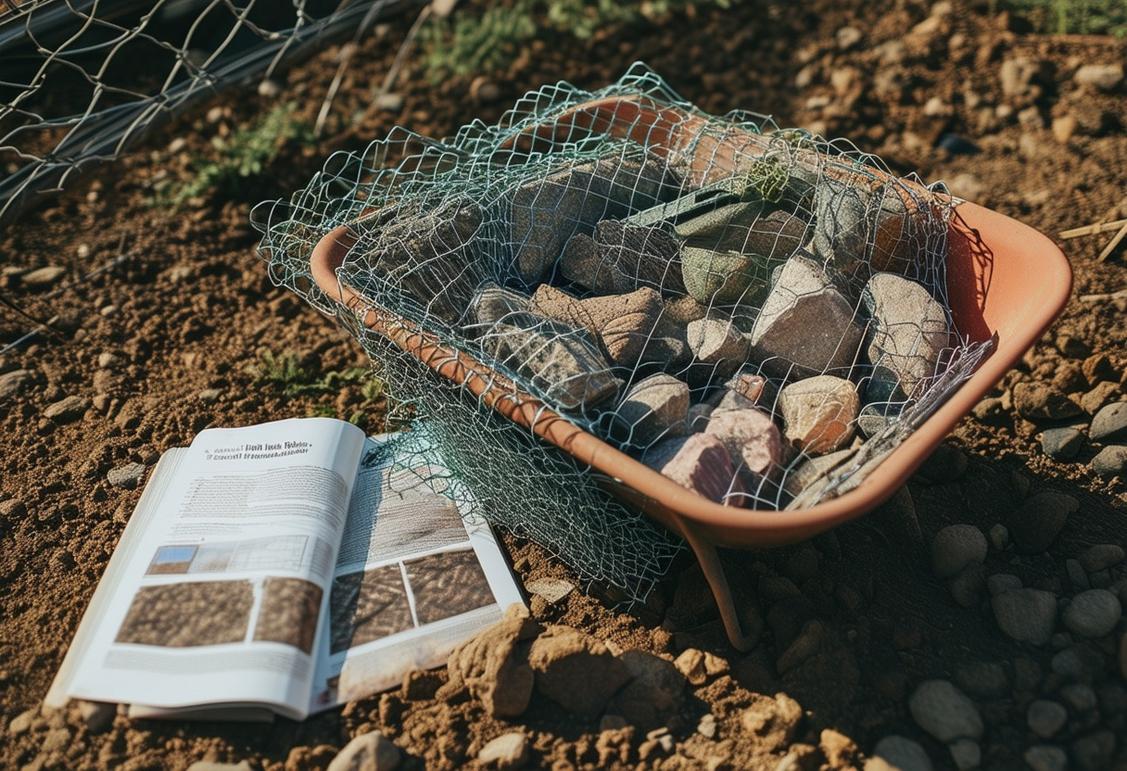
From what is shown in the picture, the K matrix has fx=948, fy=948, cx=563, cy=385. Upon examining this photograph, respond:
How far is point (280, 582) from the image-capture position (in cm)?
184

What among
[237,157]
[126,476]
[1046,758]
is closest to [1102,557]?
[1046,758]

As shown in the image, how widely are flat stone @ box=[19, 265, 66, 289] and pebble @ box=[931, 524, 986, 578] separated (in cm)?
241

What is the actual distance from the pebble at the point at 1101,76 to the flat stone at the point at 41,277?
10.4 feet

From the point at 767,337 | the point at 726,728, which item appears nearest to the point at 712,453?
the point at 767,337

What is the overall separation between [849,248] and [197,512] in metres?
1.46

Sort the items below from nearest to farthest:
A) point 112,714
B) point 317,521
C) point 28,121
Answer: point 112,714, point 317,521, point 28,121

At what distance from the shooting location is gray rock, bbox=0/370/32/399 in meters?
2.36

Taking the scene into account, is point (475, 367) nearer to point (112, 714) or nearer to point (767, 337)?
point (767, 337)

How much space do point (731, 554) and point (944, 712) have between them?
491mm

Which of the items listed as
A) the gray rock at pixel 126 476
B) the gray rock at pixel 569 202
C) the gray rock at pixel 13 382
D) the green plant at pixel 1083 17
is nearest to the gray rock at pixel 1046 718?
the gray rock at pixel 569 202

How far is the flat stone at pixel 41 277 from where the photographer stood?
2.68 m

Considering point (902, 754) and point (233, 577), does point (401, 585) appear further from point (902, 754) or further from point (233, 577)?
point (902, 754)

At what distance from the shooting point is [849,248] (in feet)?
6.23

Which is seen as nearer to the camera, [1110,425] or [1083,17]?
[1110,425]
